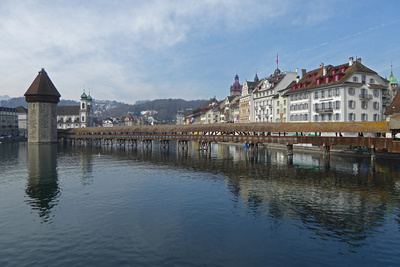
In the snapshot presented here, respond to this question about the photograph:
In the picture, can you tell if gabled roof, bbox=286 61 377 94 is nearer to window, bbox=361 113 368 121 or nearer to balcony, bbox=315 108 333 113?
balcony, bbox=315 108 333 113

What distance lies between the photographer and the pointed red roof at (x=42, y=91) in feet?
269

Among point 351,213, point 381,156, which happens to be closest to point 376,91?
point 381,156

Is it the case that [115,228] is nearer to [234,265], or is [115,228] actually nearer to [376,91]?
[234,265]

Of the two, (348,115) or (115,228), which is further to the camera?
(348,115)

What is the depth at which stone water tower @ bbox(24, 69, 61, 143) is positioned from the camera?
82062 mm

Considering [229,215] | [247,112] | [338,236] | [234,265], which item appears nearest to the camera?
[234,265]

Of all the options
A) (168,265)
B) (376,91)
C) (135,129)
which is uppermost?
(376,91)

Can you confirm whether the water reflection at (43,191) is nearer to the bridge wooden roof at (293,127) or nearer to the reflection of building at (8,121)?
the bridge wooden roof at (293,127)

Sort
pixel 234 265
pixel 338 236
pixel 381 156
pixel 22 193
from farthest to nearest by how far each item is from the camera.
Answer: pixel 381 156 < pixel 22 193 < pixel 338 236 < pixel 234 265

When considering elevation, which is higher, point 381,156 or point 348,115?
point 348,115

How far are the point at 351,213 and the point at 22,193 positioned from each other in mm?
22512

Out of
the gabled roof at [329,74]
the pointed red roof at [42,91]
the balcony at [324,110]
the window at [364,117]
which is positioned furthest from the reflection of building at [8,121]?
the window at [364,117]

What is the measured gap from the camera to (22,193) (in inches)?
848

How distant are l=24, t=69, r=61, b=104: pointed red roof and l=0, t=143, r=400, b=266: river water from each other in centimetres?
6296
